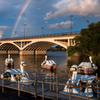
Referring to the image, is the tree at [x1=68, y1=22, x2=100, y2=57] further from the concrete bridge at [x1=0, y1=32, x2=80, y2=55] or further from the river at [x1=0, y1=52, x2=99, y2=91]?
the concrete bridge at [x1=0, y1=32, x2=80, y2=55]

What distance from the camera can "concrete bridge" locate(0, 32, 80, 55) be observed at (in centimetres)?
6475

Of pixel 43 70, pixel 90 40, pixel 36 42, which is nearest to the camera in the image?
pixel 90 40

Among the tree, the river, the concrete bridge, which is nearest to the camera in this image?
the tree

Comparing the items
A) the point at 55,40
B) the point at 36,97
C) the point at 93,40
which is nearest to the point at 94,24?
the point at 93,40

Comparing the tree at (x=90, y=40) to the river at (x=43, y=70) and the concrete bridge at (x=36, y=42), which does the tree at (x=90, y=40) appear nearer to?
the river at (x=43, y=70)

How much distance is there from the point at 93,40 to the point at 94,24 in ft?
13.4

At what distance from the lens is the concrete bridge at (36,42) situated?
64.8 m

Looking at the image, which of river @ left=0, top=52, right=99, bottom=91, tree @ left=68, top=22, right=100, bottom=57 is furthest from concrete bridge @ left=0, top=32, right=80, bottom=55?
tree @ left=68, top=22, right=100, bottom=57

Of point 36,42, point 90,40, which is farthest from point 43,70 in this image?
point 36,42

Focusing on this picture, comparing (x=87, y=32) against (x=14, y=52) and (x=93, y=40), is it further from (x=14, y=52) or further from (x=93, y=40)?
(x=14, y=52)

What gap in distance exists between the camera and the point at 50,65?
109ft

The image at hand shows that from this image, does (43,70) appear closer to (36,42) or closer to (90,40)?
(90,40)

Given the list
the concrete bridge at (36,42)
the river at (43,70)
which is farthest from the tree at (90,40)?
the concrete bridge at (36,42)

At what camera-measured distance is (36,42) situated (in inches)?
3093
